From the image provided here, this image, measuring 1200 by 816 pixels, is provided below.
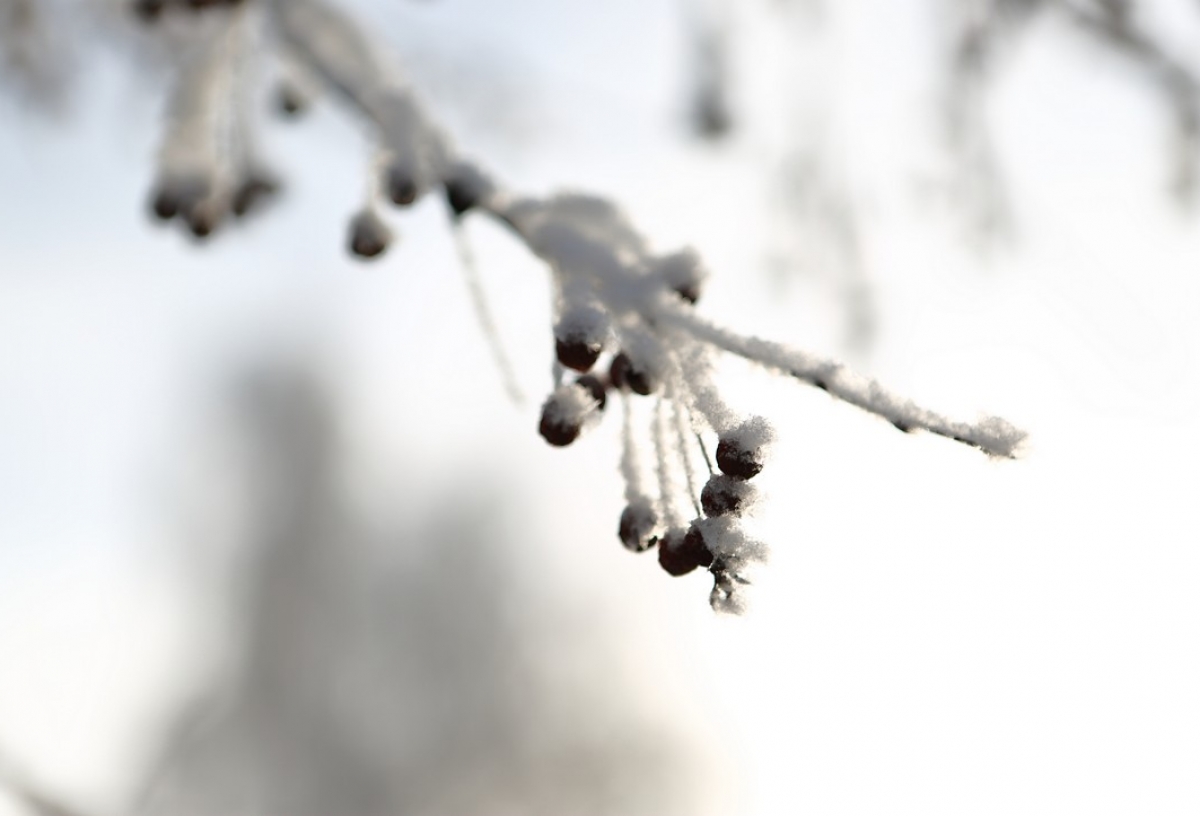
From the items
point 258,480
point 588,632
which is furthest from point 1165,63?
point 258,480

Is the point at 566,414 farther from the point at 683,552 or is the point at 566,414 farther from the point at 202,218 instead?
the point at 202,218

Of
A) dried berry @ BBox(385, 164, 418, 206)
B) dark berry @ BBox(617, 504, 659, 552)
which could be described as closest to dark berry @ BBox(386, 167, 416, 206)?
dried berry @ BBox(385, 164, 418, 206)

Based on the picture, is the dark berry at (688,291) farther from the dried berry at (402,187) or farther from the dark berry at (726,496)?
the dried berry at (402,187)

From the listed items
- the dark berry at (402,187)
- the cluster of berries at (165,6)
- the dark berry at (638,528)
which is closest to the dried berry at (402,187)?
the dark berry at (402,187)

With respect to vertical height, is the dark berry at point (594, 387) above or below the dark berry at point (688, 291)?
below

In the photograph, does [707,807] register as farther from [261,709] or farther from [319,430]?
[319,430]

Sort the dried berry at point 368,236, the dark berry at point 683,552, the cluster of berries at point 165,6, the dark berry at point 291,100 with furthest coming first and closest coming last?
the dark berry at point 291,100, the cluster of berries at point 165,6, the dried berry at point 368,236, the dark berry at point 683,552
